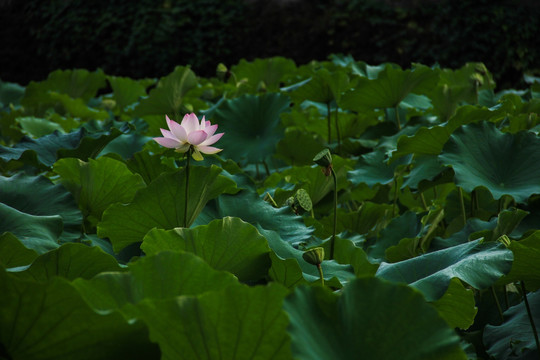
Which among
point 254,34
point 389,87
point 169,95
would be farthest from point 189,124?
point 254,34

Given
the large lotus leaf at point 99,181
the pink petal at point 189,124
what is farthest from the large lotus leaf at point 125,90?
the pink petal at point 189,124

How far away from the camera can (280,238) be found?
0.97 m

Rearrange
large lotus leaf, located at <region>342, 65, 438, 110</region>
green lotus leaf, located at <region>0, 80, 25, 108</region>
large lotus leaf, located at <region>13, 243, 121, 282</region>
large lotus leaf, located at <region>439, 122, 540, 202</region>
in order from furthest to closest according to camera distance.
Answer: green lotus leaf, located at <region>0, 80, 25, 108</region> < large lotus leaf, located at <region>342, 65, 438, 110</region> < large lotus leaf, located at <region>439, 122, 540, 202</region> < large lotus leaf, located at <region>13, 243, 121, 282</region>

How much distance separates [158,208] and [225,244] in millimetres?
238

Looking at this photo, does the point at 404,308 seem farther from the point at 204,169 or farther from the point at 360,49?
the point at 360,49

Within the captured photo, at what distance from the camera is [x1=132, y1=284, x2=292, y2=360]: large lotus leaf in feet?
1.88

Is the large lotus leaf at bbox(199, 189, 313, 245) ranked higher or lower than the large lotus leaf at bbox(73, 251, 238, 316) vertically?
lower

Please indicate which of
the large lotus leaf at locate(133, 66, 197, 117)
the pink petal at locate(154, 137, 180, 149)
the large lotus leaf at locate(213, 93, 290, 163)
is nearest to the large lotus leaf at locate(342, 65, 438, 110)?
the large lotus leaf at locate(213, 93, 290, 163)

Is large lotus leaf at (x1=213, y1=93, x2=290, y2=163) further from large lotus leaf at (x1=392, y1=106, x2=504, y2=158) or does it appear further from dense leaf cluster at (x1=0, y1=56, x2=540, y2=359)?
large lotus leaf at (x1=392, y1=106, x2=504, y2=158)

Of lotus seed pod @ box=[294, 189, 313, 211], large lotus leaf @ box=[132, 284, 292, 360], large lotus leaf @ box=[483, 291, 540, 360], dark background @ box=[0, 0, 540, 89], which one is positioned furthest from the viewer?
dark background @ box=[0, 0, 540, 89]

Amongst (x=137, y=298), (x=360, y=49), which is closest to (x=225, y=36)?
(x=360, y=49)

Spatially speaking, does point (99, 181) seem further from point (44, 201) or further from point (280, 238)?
point (280, 238)

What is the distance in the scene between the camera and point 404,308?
1.93 ft

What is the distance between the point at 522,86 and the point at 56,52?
5.32 m
